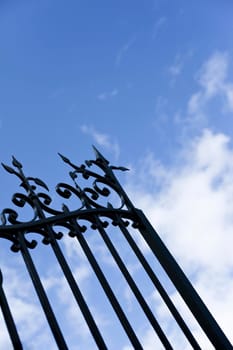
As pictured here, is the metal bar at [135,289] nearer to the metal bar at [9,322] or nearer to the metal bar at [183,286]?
the metal bar at [183,286]

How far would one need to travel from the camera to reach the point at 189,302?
3305 mm

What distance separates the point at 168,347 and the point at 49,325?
82cm

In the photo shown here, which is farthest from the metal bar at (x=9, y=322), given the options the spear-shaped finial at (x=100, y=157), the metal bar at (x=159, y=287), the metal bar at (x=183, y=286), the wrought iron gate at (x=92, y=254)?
the spear-shaped finial at (x=100, y=157)

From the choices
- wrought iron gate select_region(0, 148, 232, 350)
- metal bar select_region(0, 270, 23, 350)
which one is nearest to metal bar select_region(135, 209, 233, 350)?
wrought iron gate select_region(0, 148, 232, 350)

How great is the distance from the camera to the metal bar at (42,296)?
8.80 ft

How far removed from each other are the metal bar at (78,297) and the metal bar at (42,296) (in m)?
0.20

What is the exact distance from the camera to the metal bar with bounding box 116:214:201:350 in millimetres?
3043

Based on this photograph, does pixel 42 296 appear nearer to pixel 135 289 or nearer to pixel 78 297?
pixel 78 297

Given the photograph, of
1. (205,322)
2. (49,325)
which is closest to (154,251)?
(205,322)

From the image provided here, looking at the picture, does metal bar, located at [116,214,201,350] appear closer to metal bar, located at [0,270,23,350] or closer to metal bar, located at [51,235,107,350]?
metal bar, located at [51,235,107,350]

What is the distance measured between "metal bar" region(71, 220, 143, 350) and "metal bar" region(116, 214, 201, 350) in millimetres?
384

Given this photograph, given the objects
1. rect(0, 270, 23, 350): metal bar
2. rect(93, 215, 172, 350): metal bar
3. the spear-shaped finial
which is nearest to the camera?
rect(0, 270, 23, 350): metal bar

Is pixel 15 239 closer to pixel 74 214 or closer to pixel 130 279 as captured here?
pixel 74 214

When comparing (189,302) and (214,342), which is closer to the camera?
(214,342)
